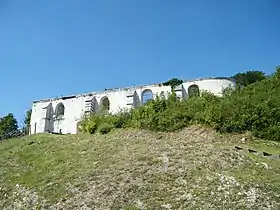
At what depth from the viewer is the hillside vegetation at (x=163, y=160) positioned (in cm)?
1933

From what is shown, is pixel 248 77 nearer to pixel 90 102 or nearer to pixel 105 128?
pixel 90 102

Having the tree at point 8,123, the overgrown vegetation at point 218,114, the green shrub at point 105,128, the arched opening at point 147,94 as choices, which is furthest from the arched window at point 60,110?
the green shrub at point 105,128

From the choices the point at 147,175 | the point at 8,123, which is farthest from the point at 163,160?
the point at 8,123

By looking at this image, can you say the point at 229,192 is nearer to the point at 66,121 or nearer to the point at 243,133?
the point at 243,133

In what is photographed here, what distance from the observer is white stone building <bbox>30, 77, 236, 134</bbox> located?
188ft

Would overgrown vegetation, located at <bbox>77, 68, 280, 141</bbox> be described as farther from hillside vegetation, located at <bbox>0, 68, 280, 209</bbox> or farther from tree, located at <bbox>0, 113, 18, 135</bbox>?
tree, located at <bbox>0, 113, 18, 135</bbox>

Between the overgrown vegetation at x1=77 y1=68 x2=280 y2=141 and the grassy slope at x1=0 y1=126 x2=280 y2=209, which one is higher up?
the overgrown vegetation at x1=77 y1=68 x2=280 y2=141

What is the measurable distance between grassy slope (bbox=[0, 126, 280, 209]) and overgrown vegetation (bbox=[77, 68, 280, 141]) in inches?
54.9

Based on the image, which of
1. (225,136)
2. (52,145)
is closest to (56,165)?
(52,145)

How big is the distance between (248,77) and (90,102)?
21.9 m

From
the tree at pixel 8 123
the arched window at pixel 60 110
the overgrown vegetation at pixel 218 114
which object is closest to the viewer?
the overgrown vegetation at pixel 218 114

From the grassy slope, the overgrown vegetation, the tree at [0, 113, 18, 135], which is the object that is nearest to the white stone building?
the tree at [0, 113, 18, 135]

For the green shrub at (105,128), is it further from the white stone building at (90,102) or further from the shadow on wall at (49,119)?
the shadow on wall at (49,119)

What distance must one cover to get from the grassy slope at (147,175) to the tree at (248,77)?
26.6 m
